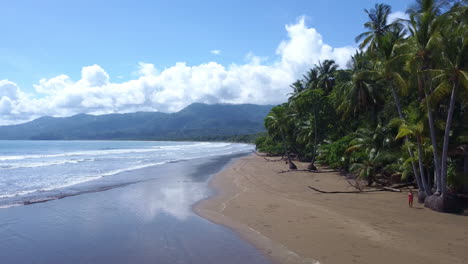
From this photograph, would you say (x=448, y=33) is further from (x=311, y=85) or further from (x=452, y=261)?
(x=311, y=85)

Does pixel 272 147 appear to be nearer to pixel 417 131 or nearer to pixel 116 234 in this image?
pixel 417 131

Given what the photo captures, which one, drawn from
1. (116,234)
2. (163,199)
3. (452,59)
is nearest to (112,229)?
(116,234)

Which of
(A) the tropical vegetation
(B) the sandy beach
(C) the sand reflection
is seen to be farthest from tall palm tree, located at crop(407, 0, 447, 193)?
(C) the sand reflection

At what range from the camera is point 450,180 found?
11703 mm

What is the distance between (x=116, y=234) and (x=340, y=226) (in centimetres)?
647

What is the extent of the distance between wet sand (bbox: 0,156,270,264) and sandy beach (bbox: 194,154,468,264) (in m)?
0.79

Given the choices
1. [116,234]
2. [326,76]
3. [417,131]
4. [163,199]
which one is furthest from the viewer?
[326,76]

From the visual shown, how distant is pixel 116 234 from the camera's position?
8992mm

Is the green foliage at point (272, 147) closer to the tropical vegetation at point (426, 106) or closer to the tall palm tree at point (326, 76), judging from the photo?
the tall palm tree at point (326, 76)

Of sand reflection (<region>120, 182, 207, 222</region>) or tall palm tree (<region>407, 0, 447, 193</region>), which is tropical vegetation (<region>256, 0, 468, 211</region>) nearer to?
tall palm tree (<region>407, 0, 447, 193</region>)

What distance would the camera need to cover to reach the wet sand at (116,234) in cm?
729

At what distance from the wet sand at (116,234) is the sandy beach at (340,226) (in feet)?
2.60

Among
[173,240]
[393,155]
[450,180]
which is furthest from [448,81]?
[173,240]

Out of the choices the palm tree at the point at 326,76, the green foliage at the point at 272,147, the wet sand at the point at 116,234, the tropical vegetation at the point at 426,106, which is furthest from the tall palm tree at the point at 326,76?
the wet sand at the point at 116,234
